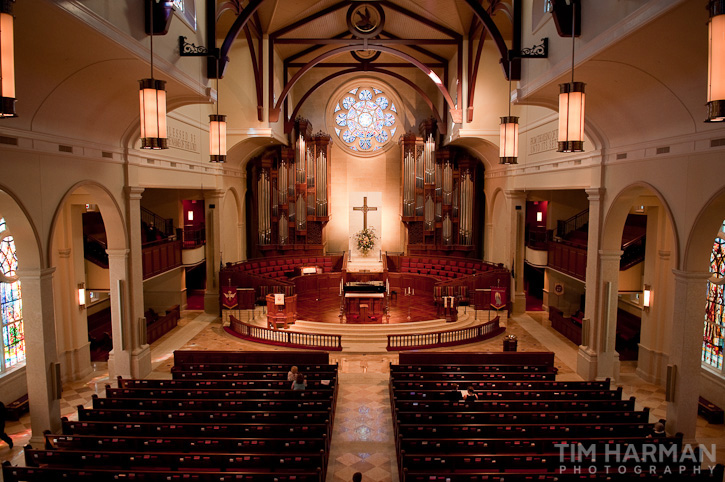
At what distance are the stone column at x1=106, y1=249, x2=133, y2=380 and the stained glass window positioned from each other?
16235 millimetres

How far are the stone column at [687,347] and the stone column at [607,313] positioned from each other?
283 centimetres

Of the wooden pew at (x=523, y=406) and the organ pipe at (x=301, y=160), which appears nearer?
the wooden pew at (x=523, y=406)

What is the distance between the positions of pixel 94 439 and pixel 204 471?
2.12 meters

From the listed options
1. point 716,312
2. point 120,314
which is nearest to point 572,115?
point 716,312

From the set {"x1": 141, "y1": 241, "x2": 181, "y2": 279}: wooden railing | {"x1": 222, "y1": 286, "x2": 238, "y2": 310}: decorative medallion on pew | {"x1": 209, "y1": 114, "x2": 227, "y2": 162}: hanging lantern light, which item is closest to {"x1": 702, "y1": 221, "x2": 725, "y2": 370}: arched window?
{"x1": 209, "y1": 114, "x2": 227, "y2": 162}: hanging lantern light

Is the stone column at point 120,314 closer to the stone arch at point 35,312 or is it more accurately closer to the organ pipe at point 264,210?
the stone arch at point 35,312

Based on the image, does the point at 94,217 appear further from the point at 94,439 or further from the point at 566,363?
the point at 566,363

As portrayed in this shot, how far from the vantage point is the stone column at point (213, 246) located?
64.3 ft

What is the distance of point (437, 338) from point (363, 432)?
5.99 meters

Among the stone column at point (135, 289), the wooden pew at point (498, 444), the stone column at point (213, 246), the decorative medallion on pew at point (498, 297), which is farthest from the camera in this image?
the stone column at point (213, 246)

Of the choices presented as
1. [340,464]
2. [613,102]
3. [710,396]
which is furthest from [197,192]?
[710,396]

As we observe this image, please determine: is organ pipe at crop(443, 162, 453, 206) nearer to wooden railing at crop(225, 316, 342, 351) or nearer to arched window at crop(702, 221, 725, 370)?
wooden railing at crop(225, 316, 342, 351)

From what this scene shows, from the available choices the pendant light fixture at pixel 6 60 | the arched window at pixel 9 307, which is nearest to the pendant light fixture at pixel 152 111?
the pendant light fixture at pixel 6 60

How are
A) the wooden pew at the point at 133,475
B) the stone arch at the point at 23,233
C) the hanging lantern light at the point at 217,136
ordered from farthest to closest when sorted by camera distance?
the hanging lantern light at the point at 217,136 < the stone arch at the point at 23,233 < the wooden pew at the point at 133,475
